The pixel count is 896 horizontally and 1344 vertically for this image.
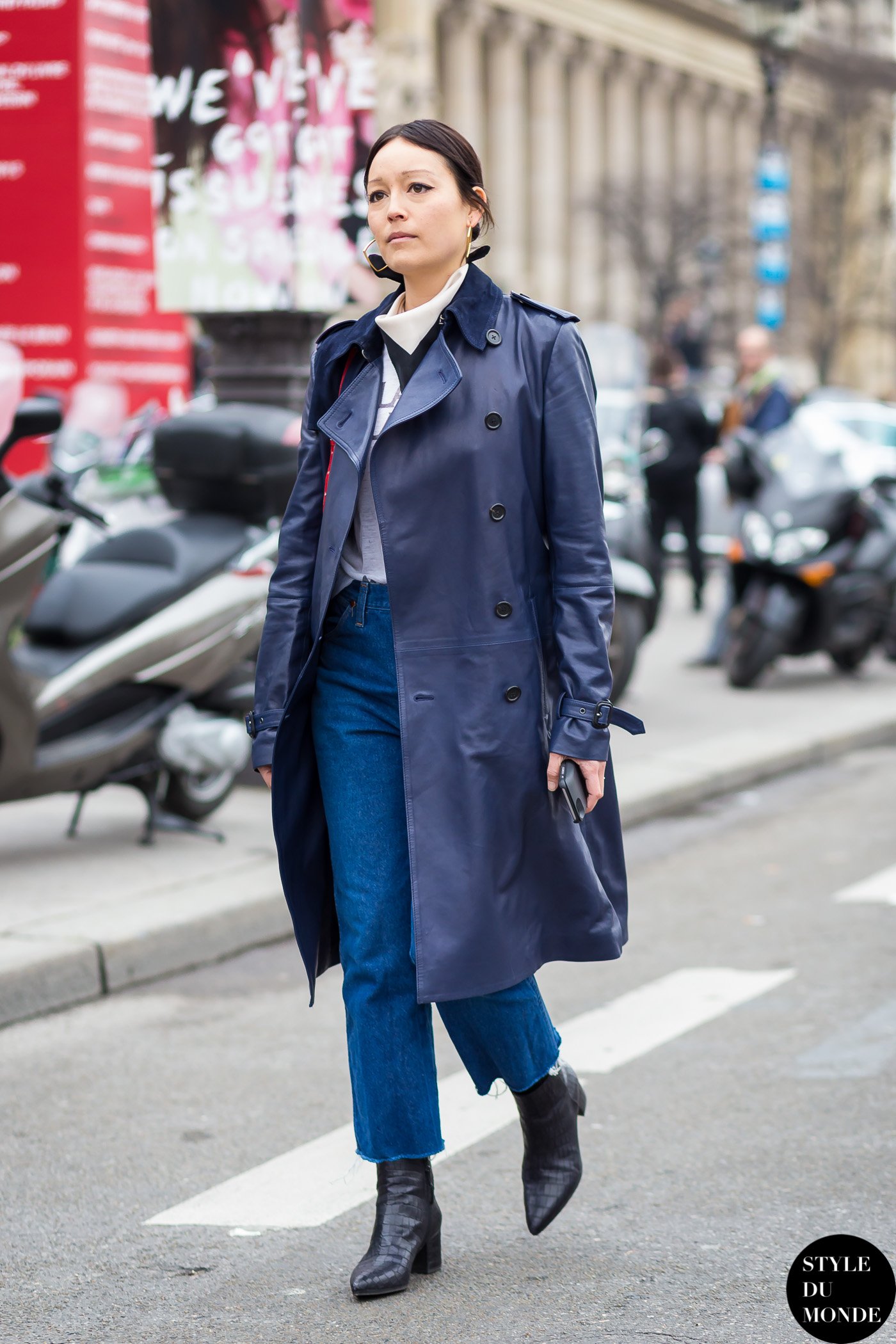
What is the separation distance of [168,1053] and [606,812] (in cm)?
184

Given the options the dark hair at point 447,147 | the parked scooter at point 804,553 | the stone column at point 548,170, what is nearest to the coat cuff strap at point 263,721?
the dark hair at point 447,147

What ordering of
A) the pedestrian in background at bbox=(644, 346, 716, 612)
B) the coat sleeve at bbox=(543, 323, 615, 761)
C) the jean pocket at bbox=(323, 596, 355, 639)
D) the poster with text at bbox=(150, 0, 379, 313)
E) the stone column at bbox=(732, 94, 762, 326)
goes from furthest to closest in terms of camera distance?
1. the stone column at bbox=(732, 94, 762, 326)
2. the pedestrian in background at bbox=(644, 346, 716, 612)
3. the poster with text at bbox=(150, 0, 379, 313)
4. the jean pocket at bbox=(323, 596, 355, 639)
5. the coat sleeve at bbox=(543, 323, 615, 761)

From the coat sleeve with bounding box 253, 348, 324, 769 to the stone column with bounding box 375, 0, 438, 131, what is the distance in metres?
41.3

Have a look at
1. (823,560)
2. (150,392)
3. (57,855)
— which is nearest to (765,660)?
(823,560)

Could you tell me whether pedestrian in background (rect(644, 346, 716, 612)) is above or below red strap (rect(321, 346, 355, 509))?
below

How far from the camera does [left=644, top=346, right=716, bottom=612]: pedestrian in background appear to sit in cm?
1393

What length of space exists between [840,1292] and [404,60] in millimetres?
44822

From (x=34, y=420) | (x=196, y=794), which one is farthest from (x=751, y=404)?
(x=34, y=420)

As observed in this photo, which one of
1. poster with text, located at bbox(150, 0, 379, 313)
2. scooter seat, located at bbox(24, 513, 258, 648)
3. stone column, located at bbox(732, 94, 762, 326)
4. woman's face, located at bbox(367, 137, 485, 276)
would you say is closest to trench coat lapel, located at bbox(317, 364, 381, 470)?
woman's face, located at bbox(367, 137, 485, 276)

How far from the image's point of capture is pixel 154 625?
673cm

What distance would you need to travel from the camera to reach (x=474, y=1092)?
470 centimetres

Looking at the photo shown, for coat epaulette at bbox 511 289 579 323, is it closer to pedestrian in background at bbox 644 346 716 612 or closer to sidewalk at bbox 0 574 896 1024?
sidewalk at bbox 0 574 896 1024

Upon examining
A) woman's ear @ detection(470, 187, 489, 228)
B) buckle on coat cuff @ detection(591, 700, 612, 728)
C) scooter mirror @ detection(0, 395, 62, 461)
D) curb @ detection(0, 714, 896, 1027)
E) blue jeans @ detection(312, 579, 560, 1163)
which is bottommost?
curb @ detection(0, 714, 896, 1027)

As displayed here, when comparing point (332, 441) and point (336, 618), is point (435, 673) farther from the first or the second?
point (332, 441)
